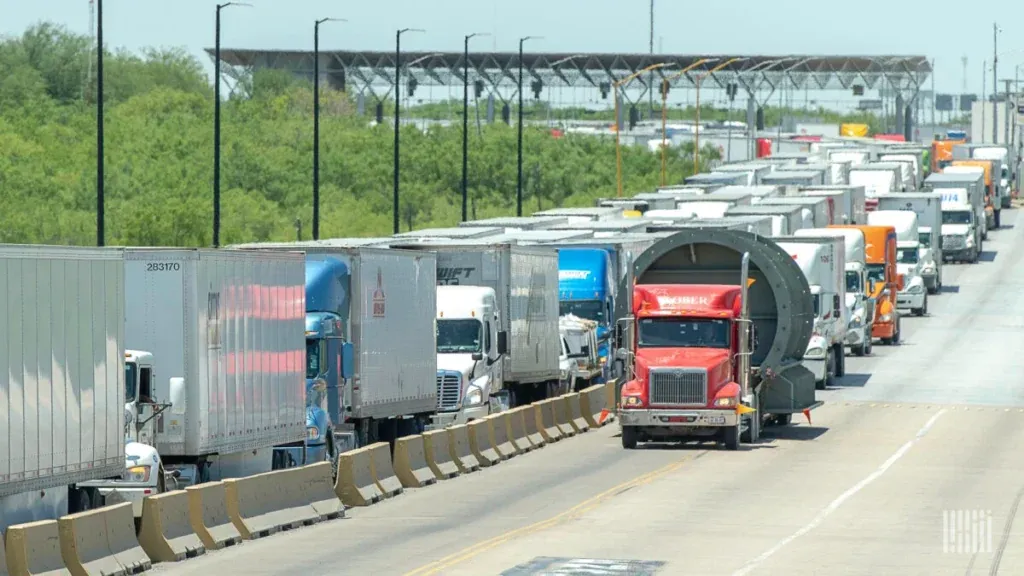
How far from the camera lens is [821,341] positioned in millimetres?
54812

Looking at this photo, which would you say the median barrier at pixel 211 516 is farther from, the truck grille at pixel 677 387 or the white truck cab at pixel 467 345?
the white truck cab at pixel 467 345

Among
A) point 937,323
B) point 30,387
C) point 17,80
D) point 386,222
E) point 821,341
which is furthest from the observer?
point 17,80

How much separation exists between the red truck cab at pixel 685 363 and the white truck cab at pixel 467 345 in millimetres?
3230

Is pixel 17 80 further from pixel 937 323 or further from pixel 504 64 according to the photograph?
pixel 937 323

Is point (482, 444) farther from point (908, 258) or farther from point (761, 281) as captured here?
point (908, 258)

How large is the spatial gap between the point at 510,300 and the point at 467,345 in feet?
9.74

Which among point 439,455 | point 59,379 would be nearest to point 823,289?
point 439,455

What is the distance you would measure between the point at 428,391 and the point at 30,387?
54.6ft

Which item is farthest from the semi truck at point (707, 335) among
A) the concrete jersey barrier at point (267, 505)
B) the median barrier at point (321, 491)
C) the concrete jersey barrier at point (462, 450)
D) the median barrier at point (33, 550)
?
the median barrier at point (33, 550)

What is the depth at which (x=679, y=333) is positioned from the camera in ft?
131

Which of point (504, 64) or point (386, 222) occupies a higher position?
point (504, 64)

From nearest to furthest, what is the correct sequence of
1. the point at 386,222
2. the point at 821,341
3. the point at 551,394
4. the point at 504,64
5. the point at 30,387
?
the point at 30,387 → the point at 551,394 → the point at 821,341 → the point at 386,222 → the point at 504,64

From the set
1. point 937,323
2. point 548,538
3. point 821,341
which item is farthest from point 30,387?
point 937,323

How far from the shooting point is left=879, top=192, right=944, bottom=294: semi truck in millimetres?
86062
